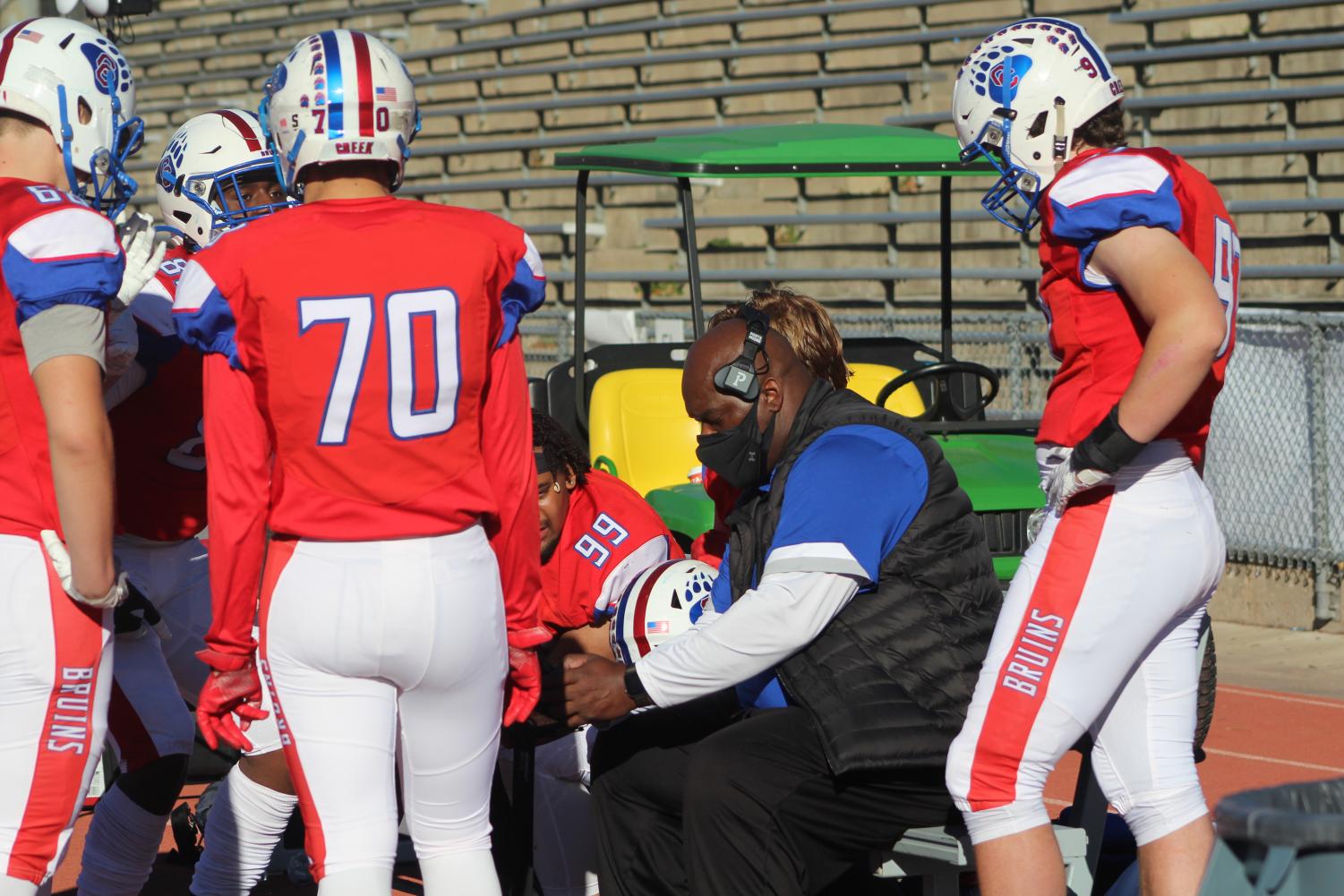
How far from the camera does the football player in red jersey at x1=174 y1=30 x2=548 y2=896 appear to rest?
2.76 metres

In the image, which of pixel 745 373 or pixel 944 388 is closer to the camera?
pixel 745 373

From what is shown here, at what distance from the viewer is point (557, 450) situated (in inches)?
171

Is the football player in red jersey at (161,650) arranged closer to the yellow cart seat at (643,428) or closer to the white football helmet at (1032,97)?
the white football helmet at (1032,97)

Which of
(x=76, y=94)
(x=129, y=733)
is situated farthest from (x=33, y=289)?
(x=129, y=733)

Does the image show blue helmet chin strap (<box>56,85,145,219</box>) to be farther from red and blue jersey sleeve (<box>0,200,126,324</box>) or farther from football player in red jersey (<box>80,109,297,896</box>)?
football player in red jersey (<box>80,109,297,896</box>)

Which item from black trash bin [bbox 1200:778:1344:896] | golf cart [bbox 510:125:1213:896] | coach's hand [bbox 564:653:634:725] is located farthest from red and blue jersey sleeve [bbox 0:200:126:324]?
golf cart [bbox 510:125:1213:896]

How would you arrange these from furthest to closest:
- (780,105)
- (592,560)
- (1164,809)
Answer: (780,105) → (592,560) → (1164,809)

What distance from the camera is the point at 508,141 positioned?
17844mm

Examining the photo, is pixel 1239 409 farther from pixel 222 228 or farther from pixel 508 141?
pixel 508 141

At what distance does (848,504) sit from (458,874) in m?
1.08

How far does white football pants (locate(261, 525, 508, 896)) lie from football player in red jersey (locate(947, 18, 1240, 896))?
0.96 metres

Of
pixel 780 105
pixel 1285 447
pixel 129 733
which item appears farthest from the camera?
pixel 780 105

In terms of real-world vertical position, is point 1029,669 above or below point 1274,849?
below

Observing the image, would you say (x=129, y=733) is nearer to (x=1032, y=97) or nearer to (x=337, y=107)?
(x=337, y=107)
